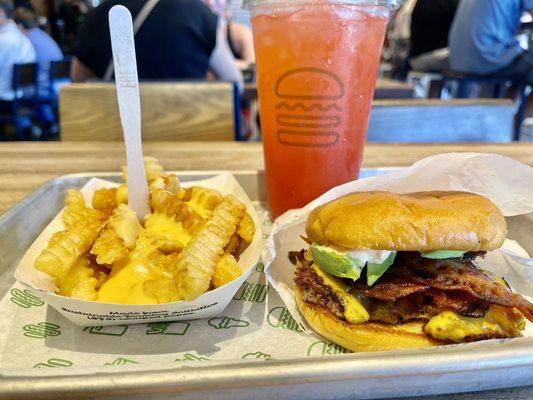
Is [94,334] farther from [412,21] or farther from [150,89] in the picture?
[412,21]

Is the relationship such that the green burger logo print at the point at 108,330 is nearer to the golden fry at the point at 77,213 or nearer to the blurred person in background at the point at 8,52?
the golden fry at the point at 77,213

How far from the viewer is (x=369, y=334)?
80 cm

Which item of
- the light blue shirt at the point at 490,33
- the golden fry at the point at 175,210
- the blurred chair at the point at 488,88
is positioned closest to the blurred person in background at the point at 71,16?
the blurred chair at the point at 488,88

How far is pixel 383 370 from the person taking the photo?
624mm

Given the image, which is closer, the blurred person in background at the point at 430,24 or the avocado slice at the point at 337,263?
the avocado slice at the point at 337,263

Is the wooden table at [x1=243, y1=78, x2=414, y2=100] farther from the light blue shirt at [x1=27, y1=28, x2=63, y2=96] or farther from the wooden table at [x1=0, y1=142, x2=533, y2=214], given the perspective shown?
the light blue shirt at [x1=27, y1=28, x2=63, y2=96]

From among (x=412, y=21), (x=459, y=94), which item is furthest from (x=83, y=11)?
(x=459, y=94)

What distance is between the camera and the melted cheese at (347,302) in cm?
83

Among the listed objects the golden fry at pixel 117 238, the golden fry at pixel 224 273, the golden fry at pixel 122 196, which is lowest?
the golden fry at pixel 224 273

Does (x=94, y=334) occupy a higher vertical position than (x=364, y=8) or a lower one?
lower

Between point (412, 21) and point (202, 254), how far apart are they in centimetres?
553

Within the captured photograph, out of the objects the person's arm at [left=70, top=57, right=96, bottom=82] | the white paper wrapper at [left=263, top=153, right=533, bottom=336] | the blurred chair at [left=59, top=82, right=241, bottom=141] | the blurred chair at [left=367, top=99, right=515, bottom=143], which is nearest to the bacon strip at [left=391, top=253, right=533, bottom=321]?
the white paper wrapper at [left=263, top=153, right=533, bottom=336]

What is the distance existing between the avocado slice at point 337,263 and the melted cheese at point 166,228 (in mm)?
291

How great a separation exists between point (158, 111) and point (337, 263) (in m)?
1.65
